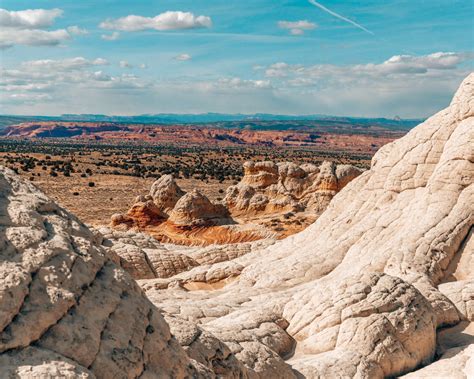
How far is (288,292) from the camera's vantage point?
41.4 ft

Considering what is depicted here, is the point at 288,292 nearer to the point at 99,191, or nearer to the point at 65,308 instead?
the point at 65,308

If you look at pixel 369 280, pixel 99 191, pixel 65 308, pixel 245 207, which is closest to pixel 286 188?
pixel 245 207

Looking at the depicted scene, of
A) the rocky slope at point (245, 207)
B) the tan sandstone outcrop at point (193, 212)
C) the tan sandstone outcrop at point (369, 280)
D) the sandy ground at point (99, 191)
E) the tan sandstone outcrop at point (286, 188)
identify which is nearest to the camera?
the tan sandstone outcrop at point (369, 280)

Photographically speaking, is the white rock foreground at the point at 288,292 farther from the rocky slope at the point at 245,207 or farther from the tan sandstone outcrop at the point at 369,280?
the rocky slope at the point at 245,207

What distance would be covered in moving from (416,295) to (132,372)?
6.46 metres

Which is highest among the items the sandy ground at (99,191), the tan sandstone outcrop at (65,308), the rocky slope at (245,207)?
the tan sandstone outcrop at (65,308)

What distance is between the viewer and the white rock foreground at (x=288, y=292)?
5062 millimetres

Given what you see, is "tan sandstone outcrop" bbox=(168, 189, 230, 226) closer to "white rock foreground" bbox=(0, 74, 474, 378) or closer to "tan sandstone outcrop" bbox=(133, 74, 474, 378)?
"white rock foreground" bbox=(0, 74, 474, 378)

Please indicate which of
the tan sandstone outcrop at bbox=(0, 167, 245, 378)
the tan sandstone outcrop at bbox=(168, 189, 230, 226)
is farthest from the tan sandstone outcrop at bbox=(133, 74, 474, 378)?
the tan sandstone outcrop at bbox=(168, 189, 230, 226)

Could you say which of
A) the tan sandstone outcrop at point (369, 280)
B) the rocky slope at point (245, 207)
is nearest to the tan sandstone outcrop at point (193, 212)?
the rocky slope at point (245, 207)

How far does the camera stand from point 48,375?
4516mm

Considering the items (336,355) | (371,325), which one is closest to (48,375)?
(336,355)

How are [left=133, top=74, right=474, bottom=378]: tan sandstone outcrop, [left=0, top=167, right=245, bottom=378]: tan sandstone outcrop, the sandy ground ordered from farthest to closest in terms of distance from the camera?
the sandy ground
[left=133, top=74, right=474, bottom=378]: tan sandstone outcrop
[left=0, top=167, right=245, bottom=378]: tan sandstone outcrop

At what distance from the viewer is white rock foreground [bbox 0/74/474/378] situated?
5062mm
